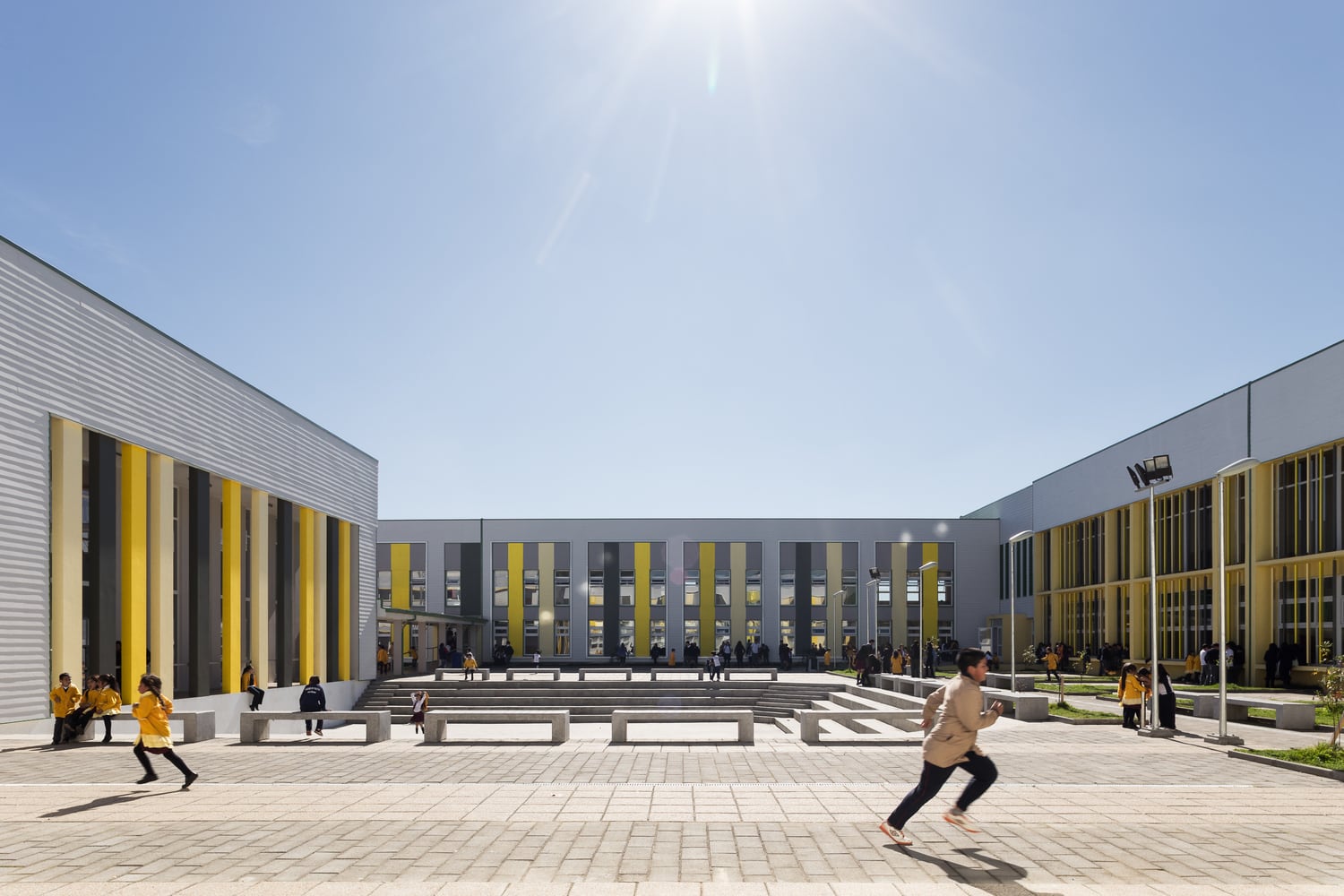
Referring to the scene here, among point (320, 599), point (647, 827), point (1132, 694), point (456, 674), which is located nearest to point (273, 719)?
point (647, 827)

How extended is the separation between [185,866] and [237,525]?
2354 centimetres

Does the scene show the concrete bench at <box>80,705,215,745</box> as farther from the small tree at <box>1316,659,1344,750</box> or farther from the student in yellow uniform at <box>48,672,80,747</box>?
the small tree at <box>1316,659,1344,750</box>

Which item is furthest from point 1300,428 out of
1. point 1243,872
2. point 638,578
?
point 638,578

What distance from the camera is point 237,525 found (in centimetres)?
3019

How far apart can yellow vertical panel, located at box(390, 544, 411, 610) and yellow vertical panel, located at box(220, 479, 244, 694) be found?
3561cm

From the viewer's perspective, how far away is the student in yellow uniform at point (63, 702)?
1745 centimetres

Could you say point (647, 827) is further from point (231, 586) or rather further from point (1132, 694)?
point (231, 586)

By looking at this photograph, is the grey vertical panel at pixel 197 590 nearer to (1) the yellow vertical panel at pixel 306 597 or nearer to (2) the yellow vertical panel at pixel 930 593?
(1) the yellow vertical panel at pixel 306 597

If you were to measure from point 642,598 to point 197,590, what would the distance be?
127 ft

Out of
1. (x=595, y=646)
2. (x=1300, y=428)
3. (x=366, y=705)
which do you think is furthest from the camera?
(x=595, y=646)

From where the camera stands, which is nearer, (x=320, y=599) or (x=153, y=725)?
(x=153, y=725)

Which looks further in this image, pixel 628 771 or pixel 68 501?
pixel 68 501

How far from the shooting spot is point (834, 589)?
64.2 metres

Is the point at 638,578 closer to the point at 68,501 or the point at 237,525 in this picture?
the point at 237,525
